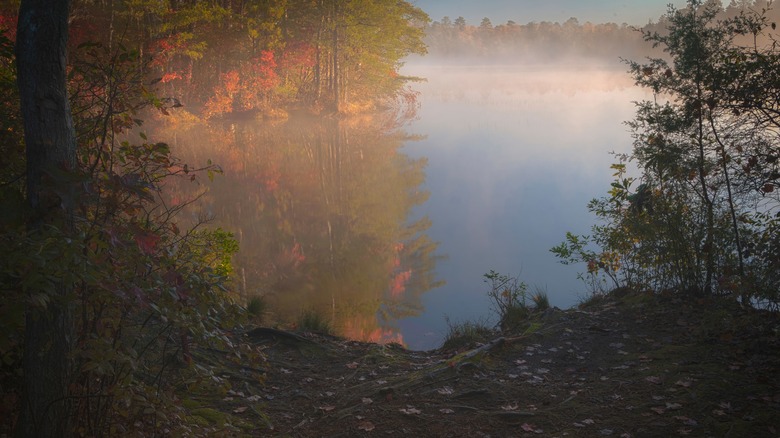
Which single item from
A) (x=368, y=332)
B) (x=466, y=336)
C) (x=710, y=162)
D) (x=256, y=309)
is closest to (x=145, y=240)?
(x=256, y=309)

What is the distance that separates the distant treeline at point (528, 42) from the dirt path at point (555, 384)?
82470 mm

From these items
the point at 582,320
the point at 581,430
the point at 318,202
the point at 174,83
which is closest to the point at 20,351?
the point at 581,430

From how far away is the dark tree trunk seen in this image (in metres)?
3.35

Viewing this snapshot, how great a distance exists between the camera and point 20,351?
4320mm

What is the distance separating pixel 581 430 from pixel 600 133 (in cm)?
3000

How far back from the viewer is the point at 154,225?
593cm

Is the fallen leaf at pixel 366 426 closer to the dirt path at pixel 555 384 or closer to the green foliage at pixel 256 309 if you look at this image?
the dirt path at pixel 555 384

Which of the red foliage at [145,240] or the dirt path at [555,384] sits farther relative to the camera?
the dirt path at [555,384]

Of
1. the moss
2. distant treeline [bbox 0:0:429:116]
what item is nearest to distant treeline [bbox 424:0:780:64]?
distant treeline [bbox 0:0:429:116]

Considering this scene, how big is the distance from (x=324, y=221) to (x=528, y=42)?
113577 millimetres

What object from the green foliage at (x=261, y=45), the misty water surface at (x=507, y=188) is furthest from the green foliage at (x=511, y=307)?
the green foliage at (x=261, y=45)

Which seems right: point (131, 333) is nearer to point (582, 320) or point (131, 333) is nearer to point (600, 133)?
point (582, 320)

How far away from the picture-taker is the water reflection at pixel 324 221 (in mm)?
12000

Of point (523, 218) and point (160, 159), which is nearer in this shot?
point (160, 159)
